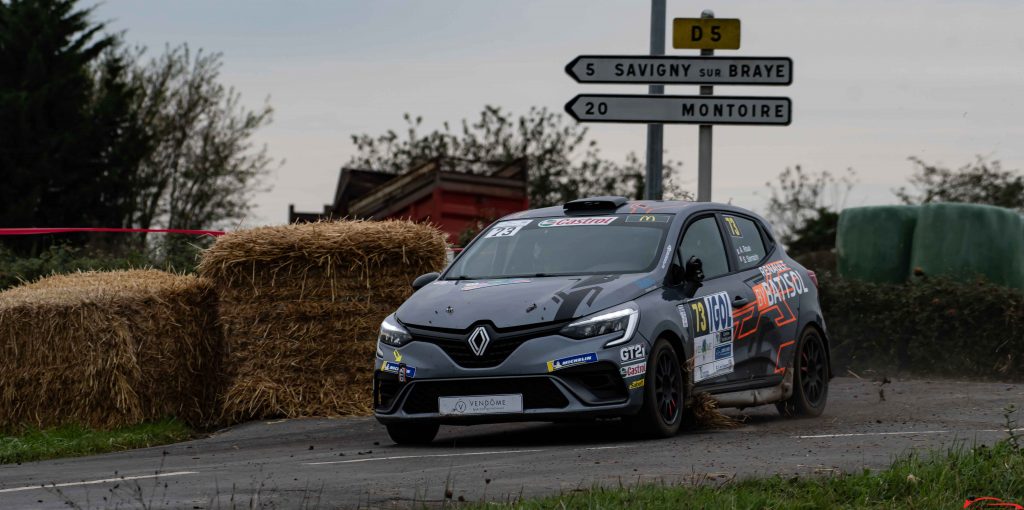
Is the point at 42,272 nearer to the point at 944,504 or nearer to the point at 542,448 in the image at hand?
the point at 542,448

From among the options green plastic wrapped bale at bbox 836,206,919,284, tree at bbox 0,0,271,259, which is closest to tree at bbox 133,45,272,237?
tree at bbox 0,0,271,259

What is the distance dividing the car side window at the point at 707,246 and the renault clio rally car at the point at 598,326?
0.05ft

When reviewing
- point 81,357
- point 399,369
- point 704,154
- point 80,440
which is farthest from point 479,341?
point 704,154

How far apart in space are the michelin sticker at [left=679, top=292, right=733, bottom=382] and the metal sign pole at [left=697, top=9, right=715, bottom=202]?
491 centimetres

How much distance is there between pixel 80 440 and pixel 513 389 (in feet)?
13.1

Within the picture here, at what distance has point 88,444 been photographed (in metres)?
12.3

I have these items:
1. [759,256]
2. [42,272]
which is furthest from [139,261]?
[759,256]

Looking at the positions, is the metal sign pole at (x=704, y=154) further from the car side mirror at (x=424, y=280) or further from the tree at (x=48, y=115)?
the tree at (x=48, y=115)

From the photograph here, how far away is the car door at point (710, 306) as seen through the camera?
1116 cm

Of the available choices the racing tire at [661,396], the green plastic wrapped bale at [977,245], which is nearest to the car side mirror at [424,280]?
the racing tire at [661,396]

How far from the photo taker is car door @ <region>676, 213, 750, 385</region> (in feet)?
36.6

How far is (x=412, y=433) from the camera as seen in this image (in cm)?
1097

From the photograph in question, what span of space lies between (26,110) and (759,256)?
31.0 m

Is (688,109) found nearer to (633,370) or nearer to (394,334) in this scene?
(394,334)
